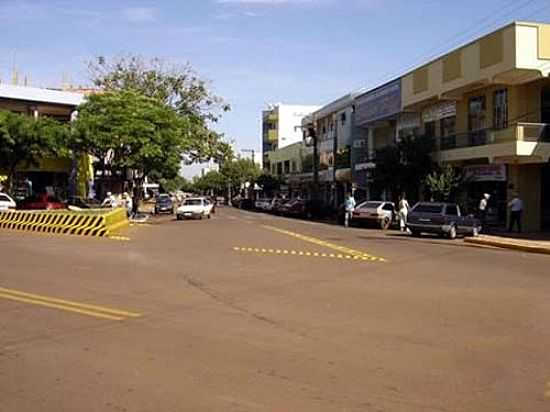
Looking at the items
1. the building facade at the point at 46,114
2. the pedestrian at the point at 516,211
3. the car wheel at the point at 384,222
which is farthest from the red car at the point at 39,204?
the pedestrian at the point at 516,211

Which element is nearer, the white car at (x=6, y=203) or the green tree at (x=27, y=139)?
the white car at (x=6, y=203)

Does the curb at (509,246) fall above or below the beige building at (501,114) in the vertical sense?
below

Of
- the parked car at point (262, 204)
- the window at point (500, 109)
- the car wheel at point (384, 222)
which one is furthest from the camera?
the parked car at point (262, 204)

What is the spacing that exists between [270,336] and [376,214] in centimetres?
3279

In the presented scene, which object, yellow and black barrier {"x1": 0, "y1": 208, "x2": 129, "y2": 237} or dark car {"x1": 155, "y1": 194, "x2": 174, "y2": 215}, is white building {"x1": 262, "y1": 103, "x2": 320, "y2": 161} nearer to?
dark car {"x1": 155, "y1": 194, "x2": 174, "y2": 215}

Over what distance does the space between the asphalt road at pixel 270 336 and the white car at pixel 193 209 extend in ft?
104

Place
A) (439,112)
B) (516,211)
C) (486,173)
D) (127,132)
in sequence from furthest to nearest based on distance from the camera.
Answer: (127,132) < (439,112) < (486,173) < (516,211)

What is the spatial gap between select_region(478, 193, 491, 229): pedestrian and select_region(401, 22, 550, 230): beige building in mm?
642

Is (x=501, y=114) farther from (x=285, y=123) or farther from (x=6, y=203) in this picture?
(x=285, y=123)

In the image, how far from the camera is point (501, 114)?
39.2 metres

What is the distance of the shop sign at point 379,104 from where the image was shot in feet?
172

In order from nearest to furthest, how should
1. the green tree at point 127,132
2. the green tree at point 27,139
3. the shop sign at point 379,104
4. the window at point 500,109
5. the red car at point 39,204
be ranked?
the window at point 500,109
the red car at point 39,204
the green tree at point 27,139
the green tree at point 127,132
the shop sign at point 379,104

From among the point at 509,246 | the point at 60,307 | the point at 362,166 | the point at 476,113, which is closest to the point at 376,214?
the point at 476,113

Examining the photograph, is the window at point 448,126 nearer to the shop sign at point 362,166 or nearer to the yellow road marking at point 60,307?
the shop sign at point 362,166
